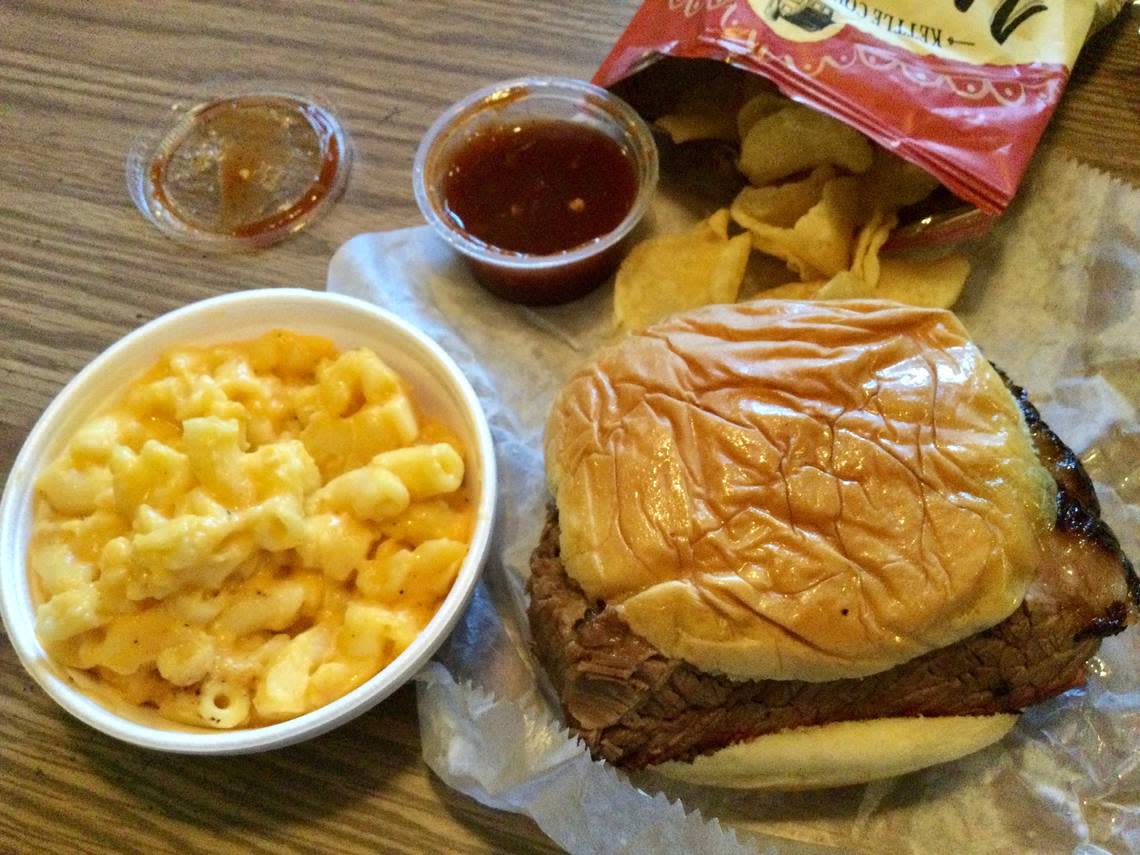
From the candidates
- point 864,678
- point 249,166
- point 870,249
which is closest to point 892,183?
point 870,249

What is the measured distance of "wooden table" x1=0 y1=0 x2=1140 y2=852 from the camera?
1.42 m

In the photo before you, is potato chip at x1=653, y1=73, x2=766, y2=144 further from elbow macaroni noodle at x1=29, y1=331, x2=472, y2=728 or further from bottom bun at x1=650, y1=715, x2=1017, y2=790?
bottom bun at x1=650, y1=715, x2=1017, y2=790

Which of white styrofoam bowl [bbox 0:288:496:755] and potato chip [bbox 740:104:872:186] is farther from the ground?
potato chip [bbox 740:104:872:186]

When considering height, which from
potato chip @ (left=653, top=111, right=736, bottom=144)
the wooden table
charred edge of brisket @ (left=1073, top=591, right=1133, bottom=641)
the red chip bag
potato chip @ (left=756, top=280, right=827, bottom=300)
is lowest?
the wooden table

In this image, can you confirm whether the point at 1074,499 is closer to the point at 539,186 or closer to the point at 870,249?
the point at 870,249

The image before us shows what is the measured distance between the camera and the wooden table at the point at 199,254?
1425 millimetres

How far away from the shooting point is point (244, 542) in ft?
4.43

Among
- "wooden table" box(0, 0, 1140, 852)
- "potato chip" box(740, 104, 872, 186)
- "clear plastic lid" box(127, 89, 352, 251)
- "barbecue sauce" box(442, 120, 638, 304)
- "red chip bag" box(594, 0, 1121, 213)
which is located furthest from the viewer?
"clear plastic lid" box(127, 89, 352, 251)

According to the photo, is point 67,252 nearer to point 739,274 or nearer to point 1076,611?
point 739,274

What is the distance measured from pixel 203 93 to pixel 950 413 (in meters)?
1.84

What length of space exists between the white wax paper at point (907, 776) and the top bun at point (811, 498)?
297mm

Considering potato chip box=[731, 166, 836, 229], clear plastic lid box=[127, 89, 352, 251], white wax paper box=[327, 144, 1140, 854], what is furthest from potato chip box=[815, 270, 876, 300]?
clear plastic lid box=[127, 89, 352, 251]

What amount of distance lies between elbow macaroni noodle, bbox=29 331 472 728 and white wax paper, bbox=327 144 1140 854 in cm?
17

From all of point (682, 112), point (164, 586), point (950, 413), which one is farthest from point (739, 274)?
point (164, 586)
